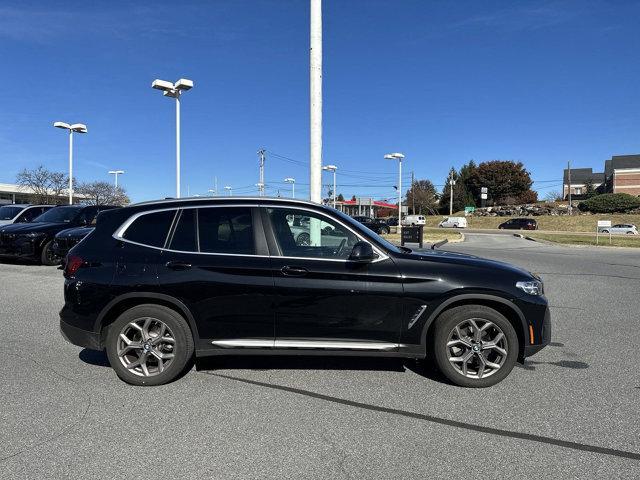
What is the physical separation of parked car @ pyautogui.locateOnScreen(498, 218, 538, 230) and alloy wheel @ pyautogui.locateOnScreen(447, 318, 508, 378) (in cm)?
6123

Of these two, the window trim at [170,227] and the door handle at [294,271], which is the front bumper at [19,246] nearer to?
the window trim at [170,227]

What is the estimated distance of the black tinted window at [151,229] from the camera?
4.62m

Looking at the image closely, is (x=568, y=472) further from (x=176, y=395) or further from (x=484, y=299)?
(x=176, y=395)

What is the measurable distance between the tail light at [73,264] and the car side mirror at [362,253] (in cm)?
255

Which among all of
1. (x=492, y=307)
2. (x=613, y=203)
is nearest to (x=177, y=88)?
(x=492, y=307)

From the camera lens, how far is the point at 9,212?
53.9ft

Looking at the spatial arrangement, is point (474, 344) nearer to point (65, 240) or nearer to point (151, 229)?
point (151, 229)

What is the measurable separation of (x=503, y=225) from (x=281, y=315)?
6464cm

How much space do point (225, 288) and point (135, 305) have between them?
0.90 m

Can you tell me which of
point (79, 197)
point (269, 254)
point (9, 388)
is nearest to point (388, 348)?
point (269, 254)

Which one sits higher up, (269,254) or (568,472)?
(269,254)

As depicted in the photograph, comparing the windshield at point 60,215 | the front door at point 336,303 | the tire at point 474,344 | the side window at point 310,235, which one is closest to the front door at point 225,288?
the front door at point 336,303

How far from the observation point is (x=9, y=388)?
4.37 meters

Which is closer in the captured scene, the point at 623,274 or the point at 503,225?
the point at 623,274
